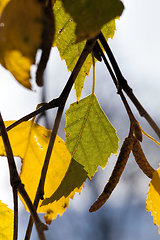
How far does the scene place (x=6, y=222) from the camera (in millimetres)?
446

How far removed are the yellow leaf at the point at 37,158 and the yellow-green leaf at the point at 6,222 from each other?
4 centimetres

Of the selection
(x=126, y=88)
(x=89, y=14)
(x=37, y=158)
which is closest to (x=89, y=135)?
(x=37, y=158)

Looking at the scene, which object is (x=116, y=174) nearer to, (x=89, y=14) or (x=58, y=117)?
(x=58, y=117)

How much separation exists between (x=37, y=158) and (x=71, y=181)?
0.23 ft

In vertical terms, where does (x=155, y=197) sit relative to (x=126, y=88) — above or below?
below

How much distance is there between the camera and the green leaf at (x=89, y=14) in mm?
190

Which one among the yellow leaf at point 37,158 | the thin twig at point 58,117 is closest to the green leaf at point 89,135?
the yellow leaf at point 37,158

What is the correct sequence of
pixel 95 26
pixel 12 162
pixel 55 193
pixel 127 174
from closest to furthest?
pixel 95 26 < pixel 12 162 < pixel 55 193 < pixel 127 174

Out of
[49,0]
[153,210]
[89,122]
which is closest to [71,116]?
[89,122]

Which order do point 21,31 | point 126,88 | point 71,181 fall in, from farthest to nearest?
point 71,181, point 126,88, point 21,31

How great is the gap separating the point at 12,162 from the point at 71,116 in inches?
8.0

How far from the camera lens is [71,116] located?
49 cm

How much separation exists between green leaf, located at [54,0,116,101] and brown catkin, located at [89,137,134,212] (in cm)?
11

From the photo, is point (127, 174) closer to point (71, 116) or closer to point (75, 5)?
point (71, 116)
